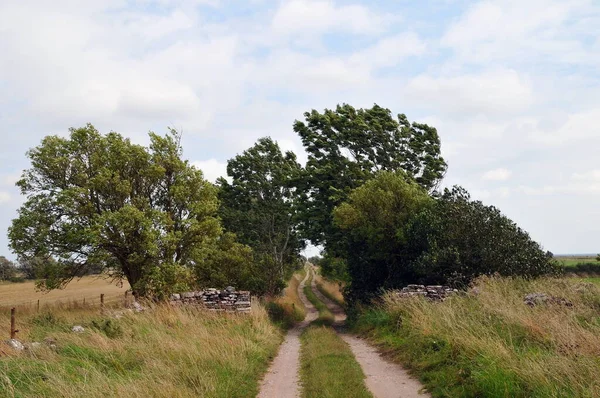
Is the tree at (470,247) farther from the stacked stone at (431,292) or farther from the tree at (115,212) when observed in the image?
the tree at (115,212)

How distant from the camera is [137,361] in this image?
34.8 feet

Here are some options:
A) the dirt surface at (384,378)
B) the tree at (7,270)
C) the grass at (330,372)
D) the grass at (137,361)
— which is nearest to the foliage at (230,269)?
the grass at (137,361)

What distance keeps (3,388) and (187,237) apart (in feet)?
57.8

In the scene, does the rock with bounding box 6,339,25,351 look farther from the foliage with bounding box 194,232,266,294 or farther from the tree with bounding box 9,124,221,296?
the foliage with bounding box 194,232,266,294

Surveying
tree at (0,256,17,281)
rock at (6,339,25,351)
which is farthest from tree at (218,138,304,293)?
tree at (0,256,17,281)

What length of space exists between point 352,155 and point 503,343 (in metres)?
25.9

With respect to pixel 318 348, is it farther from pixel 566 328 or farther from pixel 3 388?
pixel 3 388

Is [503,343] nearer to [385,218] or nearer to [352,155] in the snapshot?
[385,218]

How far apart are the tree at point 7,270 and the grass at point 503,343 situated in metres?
78.7

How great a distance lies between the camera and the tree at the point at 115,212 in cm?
2294

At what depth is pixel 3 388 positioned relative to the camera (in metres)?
7.98

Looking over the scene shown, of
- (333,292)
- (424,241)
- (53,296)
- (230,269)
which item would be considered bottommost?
(333,292)

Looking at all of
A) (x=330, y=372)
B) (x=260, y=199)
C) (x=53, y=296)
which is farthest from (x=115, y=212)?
(x=53, y=296)

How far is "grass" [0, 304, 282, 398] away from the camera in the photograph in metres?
8.28
